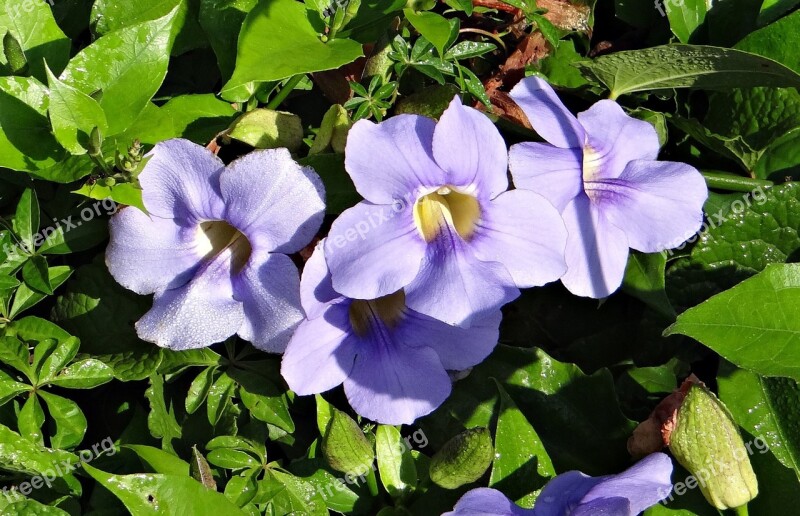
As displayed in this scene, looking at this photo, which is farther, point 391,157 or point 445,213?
point 445,213

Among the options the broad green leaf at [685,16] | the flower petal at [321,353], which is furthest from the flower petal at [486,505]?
the broad green leaf at [685,16]

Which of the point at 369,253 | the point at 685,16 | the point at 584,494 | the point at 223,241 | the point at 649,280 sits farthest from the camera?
the point at 685,16

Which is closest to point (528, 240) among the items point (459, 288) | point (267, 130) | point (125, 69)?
point (459, 288)

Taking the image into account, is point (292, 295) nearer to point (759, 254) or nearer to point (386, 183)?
point (386, 183)

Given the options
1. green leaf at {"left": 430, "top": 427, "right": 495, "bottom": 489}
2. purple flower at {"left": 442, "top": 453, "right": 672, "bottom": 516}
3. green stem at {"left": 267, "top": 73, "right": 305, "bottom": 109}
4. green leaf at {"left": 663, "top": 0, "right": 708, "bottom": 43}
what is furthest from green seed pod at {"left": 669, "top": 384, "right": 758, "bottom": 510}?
green stem at {"left": 267, "top": 73, "right": 305, "bottom": 109}

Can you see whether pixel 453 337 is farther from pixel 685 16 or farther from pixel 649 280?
pixel 685 16

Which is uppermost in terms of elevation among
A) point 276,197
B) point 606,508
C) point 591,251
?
point 276,197

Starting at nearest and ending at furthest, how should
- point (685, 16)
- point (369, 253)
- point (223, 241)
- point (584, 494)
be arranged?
1. point (369, 253)
2. point (584, 494)
3. point (223, 241)
4. point (685, 16)
